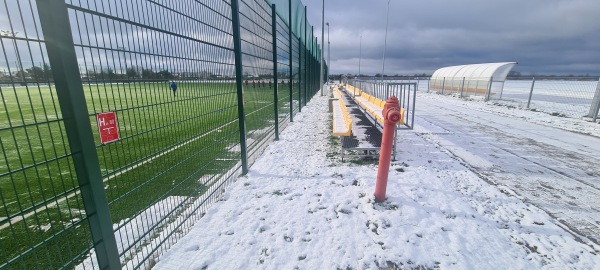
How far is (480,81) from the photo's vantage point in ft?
66.8

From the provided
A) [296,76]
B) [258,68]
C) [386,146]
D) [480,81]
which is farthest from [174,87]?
[480,81]

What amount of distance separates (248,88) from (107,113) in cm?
311

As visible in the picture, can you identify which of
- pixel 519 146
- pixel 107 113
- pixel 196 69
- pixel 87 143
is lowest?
pixel 519 146

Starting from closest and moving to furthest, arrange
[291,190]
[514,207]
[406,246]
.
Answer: [406,246]
[514,207]
[291,190]

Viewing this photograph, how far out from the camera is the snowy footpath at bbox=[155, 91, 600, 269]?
2496 mm

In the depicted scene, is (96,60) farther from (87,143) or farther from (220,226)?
(220,226)

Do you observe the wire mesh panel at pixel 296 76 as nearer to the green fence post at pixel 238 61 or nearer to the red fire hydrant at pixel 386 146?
the green fence post at pixel 238 61

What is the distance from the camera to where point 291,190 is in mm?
3922

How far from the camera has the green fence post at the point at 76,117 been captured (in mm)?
1574

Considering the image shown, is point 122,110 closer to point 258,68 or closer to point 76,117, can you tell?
point 76,117

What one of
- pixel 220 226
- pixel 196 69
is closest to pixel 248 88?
pixel 196 69

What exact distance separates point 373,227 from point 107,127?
2511 mm

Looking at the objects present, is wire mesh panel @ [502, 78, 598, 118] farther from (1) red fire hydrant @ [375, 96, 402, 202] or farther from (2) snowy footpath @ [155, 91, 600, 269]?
(1) red fire hydrant @ [375, 96, 402, 202]

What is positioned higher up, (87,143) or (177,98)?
(177,98)
